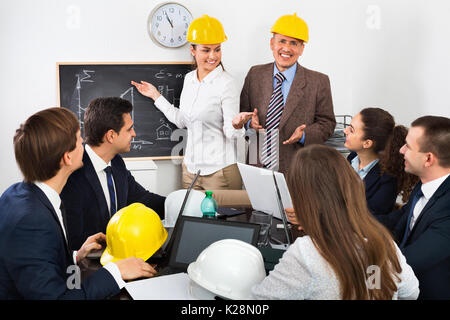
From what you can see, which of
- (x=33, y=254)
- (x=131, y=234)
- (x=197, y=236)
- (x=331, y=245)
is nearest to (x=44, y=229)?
(x=33, y=254)

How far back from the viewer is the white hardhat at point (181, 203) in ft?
7.22

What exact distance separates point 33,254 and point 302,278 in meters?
0.78

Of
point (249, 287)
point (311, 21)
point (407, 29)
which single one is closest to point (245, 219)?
point (249, 287)

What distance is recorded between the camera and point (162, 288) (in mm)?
1639

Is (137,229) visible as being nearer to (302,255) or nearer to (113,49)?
(302,255)

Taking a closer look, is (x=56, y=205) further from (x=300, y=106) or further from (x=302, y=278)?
(x=300, y=106)

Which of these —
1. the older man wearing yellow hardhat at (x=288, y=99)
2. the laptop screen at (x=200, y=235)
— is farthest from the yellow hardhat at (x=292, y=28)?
the laptop screen at (x=200, y=235)

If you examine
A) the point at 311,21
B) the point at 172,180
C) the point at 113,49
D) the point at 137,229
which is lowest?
the point at 172,180

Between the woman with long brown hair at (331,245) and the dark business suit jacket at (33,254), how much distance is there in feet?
1.79

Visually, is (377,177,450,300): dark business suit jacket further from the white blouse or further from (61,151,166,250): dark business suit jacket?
(61,151,166,250): dark business suit jacket

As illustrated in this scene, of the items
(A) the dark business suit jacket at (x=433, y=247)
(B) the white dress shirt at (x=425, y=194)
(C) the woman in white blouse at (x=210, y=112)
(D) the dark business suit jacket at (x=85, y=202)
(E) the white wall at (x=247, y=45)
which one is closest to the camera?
(A) the dark business suit jacket at (x=433, y=247)

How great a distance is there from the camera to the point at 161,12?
375 centimetres

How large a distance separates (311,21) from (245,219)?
229cm

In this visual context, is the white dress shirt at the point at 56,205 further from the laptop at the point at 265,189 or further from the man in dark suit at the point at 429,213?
the man in dark suit at the point at 429,213
